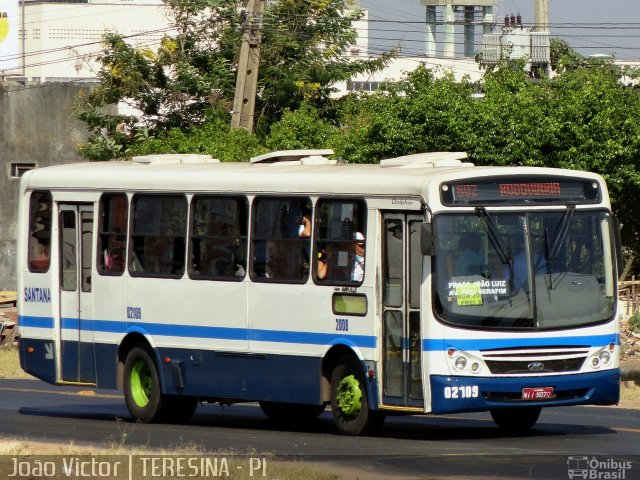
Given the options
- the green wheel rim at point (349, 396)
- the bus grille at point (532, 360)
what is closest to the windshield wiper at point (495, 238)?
the bus grille at point (532, 360)

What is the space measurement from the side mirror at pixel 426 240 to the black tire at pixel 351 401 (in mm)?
1485

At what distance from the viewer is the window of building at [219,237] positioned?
17.0m

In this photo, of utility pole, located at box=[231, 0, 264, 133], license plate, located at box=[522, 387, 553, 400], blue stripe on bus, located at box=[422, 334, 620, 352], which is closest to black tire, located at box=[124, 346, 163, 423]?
blue stripe on bus, located at box=[422, 334, 620, 352]

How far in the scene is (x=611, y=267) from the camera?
51.9 feet

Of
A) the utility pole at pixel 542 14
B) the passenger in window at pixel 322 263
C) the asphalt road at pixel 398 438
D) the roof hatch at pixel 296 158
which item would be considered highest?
the utility pole at pixel 542 14

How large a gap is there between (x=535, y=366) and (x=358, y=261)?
81.3 inches

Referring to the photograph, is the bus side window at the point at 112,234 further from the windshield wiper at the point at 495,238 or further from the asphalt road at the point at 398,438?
the windshield wiper at the point at 495,238

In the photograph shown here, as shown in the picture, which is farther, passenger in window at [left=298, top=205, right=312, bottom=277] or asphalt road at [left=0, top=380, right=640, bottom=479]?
passenger in window at [left=298, top=205, right=312, bottom=277]

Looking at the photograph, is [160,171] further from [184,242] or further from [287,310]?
[287,310]

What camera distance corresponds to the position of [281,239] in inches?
654

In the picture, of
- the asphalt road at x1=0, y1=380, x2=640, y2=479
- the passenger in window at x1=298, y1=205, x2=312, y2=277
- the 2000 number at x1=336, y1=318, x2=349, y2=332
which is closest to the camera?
the asphalt road at x1=0, y1=380, x2=640, y2=479

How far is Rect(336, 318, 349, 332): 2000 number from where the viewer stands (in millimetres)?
15789

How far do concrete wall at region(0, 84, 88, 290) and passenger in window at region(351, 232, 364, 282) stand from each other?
3833 centimetres

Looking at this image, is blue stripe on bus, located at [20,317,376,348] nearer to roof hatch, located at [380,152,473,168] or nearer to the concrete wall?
roof hatch, located at [380,152,473,168]
